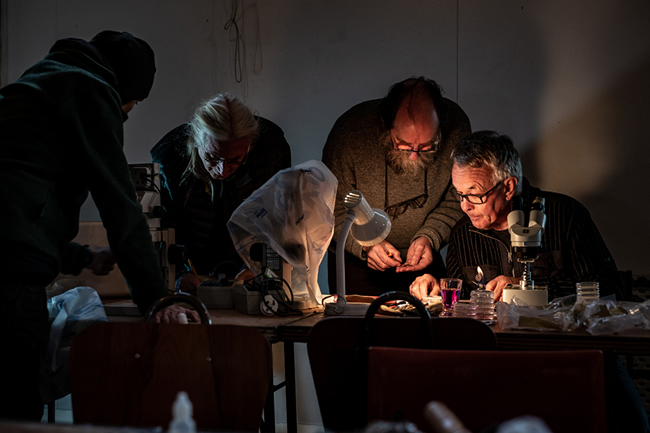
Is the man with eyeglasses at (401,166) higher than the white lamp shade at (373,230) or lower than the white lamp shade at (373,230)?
higher

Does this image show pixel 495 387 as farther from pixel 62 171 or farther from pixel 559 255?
pixel 559 255

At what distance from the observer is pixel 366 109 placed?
3.24m

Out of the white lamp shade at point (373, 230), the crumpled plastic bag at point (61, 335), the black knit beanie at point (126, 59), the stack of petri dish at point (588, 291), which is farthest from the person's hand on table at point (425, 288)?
the black knit beanie at point (126, 59)

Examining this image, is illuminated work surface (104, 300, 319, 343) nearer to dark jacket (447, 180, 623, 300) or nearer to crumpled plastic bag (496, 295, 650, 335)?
crumpled plastic bag (496, 295, 650, 335)

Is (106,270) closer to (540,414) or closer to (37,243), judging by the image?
(37,243)

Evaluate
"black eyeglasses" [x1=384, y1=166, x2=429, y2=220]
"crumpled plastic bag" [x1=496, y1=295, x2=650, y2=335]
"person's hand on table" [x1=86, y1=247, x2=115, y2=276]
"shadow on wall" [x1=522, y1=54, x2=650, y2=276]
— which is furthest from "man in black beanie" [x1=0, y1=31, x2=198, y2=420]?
"shadow on wall" [x1=522, y1=54, x2=650, y2=276]

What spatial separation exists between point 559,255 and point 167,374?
172 cm

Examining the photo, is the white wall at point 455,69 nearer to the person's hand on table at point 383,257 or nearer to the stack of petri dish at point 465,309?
the person's hand on table at point 383,257

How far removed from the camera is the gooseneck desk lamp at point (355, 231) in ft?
6.74

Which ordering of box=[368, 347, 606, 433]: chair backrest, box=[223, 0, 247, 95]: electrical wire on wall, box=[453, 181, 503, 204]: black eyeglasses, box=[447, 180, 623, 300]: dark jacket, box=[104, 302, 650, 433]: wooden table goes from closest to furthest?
box=[368, 347, 606, 433]: chair backrest < box=[104, 302, 650, 433]: wooden table < box=[447, 180, 623, 300]: dark jacket < box=[453, 181, 503, 204]: black eyeglasses < box=[223, 0, 247, 95]: electrical wire on wall

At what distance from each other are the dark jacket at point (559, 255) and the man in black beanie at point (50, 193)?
55.5 inches

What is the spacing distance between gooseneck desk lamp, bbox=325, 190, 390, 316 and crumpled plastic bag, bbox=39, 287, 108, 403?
0.83m

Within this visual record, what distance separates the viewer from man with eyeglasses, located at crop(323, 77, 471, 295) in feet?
9.27

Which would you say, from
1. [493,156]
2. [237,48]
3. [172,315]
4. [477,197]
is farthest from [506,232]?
[237,48]
